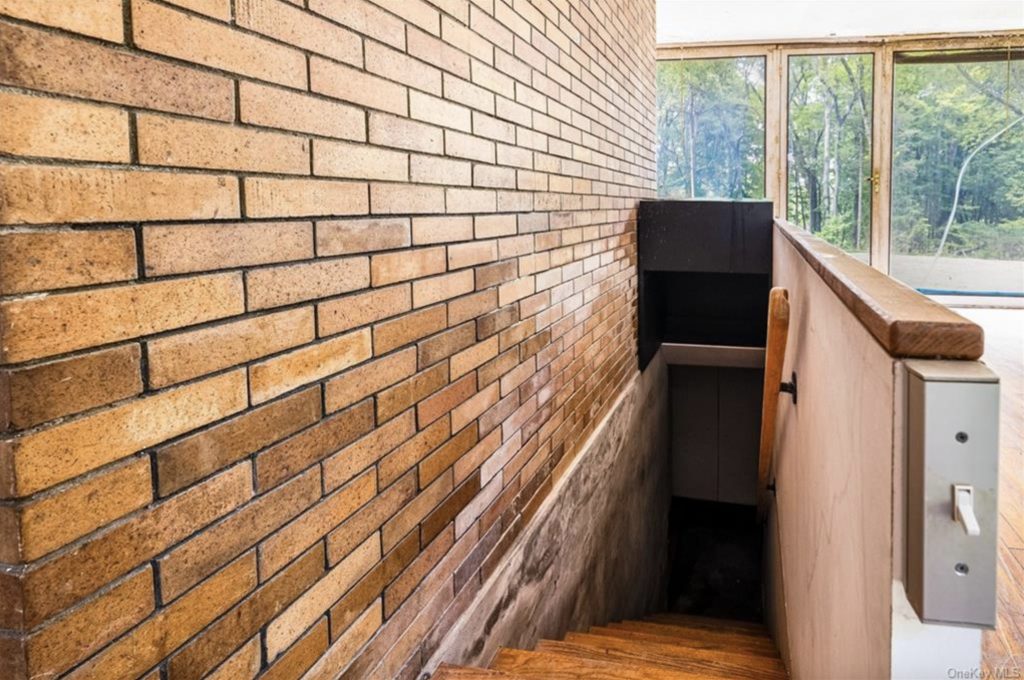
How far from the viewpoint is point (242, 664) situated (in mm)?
1249

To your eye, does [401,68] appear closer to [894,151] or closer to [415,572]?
[415,572]

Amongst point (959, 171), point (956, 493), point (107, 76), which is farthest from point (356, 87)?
point (959, 171)

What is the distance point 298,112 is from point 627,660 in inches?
78.4

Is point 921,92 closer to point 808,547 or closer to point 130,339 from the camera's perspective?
point 808,547

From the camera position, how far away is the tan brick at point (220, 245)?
1053 mm

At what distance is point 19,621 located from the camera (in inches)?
34.4

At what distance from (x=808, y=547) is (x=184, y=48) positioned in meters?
1.89

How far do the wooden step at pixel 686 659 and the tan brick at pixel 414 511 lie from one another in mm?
958

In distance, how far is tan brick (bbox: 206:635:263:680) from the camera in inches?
47.3

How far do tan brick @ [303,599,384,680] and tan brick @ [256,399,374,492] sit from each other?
38cm

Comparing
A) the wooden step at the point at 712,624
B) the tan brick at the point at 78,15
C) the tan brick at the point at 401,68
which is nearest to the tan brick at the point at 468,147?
the tan brick at the point at 401,68

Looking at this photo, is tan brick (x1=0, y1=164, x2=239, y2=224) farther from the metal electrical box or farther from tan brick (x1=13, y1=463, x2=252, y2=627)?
the metal electrical box

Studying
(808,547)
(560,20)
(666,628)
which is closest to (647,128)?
(560,20)

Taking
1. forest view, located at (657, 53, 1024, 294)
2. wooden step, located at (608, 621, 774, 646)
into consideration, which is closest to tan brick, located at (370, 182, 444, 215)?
wooden step, located at (608, 621, 774, 646)
